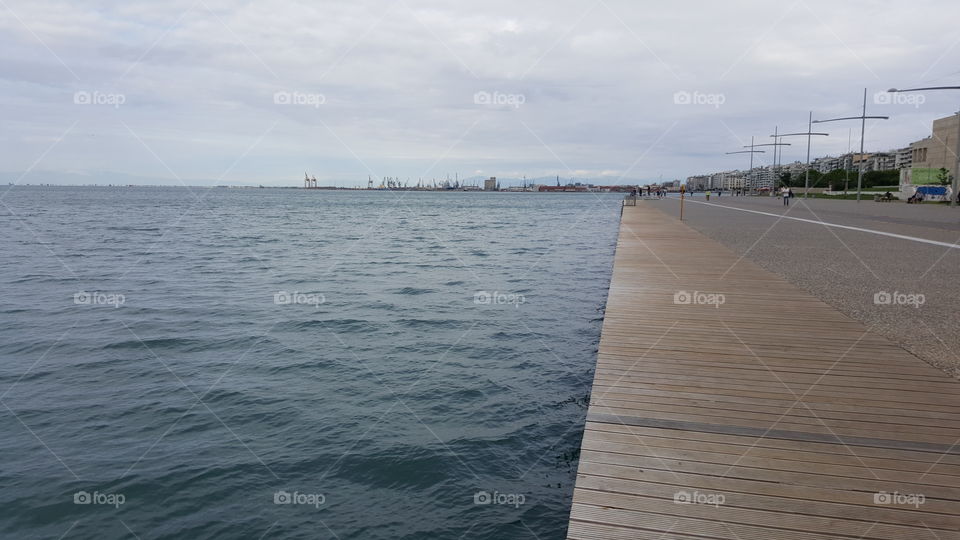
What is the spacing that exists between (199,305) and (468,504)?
11470 mm

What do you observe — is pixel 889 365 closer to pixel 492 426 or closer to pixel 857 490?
pixel 857 490

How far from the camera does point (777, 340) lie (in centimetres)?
690

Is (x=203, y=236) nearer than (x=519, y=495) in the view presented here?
No

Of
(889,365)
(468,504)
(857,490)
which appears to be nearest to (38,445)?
(468,504)
